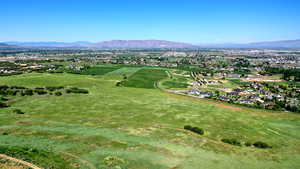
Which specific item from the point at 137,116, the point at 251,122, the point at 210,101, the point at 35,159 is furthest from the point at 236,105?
the point at 35,159

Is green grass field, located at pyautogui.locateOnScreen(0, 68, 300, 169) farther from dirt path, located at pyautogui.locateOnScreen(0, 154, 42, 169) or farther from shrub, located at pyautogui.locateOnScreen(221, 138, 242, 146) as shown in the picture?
shrub, located at pyautogui.locateOnScreen(221, 138, 242, 146)

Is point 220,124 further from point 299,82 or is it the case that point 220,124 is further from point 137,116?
point 299,82

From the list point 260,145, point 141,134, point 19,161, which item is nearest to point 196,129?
point 260,145

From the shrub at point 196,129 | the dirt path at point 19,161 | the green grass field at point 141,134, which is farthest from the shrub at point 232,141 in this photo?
the dirt path at point 19,161

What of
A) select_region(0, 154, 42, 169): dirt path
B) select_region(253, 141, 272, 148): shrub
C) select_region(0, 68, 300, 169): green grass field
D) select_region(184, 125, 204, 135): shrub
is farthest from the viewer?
select_region(184, 125, 204, 135): shrub

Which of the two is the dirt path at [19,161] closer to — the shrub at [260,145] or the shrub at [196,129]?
the shrub at [196,129]

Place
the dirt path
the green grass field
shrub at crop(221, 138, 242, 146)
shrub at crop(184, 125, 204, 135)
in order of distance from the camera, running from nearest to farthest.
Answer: the dirt path
the green grass field
shrub at crop(221, 138, 242, 146)
shrub at crop(184, 125, 204, 135)

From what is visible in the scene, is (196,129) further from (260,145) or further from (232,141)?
(260,145)

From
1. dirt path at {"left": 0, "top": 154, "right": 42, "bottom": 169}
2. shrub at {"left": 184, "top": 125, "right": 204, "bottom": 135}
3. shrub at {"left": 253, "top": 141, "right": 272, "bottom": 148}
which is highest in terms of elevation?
dirt path at {"left": 0, "top": 154, "right": 42, "bottom": 169}

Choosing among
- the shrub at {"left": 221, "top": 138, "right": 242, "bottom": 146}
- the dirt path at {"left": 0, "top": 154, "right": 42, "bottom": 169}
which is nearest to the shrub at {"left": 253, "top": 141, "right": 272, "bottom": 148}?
the shrub at {"left": 221, "top": 138, "right": 242, "bottom": 146}
